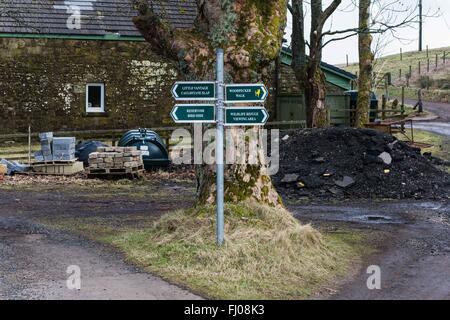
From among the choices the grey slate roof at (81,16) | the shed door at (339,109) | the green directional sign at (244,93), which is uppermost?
the grey slate roof at (81,16)

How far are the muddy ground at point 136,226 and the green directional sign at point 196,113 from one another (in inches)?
82.7

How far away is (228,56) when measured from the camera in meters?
10.8

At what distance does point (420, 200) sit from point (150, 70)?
15.1 m

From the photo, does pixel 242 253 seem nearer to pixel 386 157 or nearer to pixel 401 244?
pixel 401 244

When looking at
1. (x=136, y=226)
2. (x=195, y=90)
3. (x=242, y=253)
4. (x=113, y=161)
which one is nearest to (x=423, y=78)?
(x=113, y=161)

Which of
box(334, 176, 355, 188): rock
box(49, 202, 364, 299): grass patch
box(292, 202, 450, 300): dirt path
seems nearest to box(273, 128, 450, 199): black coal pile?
box(334, 176, 355, 188): rock

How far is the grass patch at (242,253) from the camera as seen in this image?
333 inches

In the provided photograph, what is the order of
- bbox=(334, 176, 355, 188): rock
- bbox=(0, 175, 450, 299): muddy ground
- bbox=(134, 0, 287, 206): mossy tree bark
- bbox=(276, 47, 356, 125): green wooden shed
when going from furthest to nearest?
bbox=(276, 47, 356, 125): green wooden shed < bbox=(334, 176, 355, 188): rock < bbox=(134, 0, 287, 206): mossy tree bark < bbox=(0, 175, 450, 299): muddy ground

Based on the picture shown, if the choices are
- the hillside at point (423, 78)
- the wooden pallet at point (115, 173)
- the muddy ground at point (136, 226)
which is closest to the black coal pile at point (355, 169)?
the muddy ground at point (136, 226)

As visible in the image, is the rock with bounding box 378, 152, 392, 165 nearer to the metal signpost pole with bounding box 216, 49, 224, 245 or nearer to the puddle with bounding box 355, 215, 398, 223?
the puddle with bounding box 355, 215, 398, 223

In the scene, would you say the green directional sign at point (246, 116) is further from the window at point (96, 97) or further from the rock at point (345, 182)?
the window at point (96, 97)

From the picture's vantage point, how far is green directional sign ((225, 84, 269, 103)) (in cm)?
932

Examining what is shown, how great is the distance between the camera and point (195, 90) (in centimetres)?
945

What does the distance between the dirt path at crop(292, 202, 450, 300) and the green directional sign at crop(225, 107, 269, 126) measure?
7.69ft
